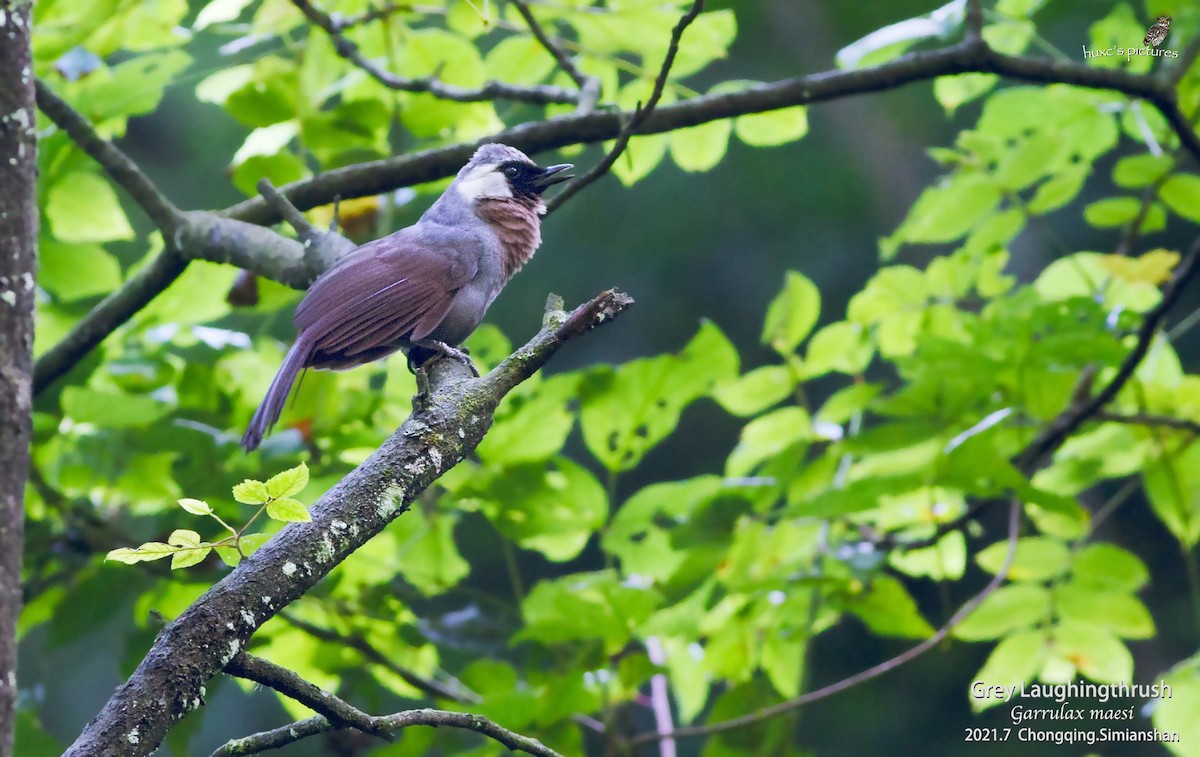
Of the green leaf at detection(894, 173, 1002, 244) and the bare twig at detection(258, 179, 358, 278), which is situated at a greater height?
the bare twig at detection(258, 179, 358, 278)

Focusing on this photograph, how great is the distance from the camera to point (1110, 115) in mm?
3402

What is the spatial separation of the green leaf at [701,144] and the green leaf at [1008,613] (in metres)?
1.56

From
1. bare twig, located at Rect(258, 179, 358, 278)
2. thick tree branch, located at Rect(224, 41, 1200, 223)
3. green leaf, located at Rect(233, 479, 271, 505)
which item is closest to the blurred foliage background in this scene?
thick tree branch, located at Rect(224, 41, 1200, 223)

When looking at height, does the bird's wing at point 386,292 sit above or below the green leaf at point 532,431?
above

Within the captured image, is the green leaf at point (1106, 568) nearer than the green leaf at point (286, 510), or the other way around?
the green leaf at point (286, 510)

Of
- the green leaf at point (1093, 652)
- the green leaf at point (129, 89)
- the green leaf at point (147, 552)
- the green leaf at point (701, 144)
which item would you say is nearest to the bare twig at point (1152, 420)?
the green leaf at point (1093, 652)

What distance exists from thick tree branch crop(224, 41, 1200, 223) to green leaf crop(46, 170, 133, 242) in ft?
1.41

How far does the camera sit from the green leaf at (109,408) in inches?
107

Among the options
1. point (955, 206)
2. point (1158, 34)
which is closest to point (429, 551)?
point (955, 206)

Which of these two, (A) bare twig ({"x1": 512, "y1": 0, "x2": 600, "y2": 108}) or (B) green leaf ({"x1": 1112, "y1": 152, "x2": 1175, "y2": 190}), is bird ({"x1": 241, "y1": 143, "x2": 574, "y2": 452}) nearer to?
(A) bare twig ({"x1": 512, "y1": 0, "x2": 600, "y2": 108})

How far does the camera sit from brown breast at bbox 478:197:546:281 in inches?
139

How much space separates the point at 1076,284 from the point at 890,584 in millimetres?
1272

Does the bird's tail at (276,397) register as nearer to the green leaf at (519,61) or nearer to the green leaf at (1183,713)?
the green leaf at (519,61)

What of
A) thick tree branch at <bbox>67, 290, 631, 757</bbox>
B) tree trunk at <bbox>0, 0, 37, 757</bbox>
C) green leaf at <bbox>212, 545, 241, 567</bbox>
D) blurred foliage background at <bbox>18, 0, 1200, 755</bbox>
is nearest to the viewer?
thick tree branch at <bbox>67, 290, 631, 757</bbox>
